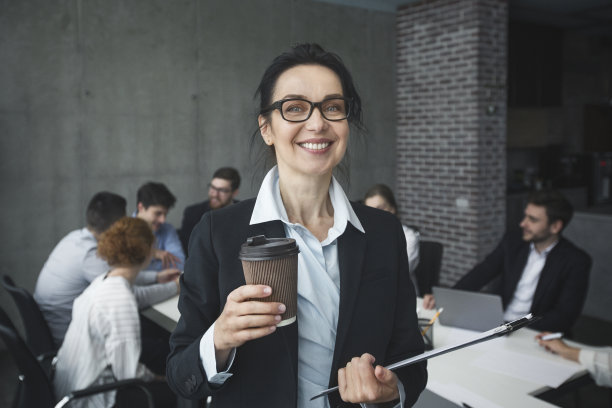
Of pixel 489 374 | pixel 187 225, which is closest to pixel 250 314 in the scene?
pixel 489 374

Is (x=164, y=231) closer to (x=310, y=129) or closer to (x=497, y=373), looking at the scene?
(x=497, y=373)

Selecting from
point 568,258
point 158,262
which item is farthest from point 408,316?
point 158,262

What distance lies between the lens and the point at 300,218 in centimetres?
119

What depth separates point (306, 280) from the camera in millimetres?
1080

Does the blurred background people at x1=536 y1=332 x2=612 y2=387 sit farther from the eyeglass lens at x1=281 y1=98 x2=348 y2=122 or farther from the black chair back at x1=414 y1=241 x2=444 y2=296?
the eyeglass lens at x1=281 y1=98 x2=348 y2=122

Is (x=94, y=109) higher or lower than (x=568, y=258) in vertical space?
higher

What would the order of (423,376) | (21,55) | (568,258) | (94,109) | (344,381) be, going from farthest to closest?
1. (94,109)
2. (21,55)
3. (568,258)
4. (423,376)
5. (344,381)

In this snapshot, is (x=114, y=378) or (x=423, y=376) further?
(x=114, y=378)

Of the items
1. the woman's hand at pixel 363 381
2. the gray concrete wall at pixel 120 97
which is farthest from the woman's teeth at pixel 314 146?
the gray concrete wall at pixel 120 97

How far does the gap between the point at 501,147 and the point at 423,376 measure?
17.5ft

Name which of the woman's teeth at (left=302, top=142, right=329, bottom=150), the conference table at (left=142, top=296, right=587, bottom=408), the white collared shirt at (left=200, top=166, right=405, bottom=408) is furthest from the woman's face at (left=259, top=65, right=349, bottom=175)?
the conference table at (left=142, top=296, right=587, bottom=408)

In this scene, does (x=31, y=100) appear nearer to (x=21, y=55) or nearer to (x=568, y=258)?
(x=21, y=55)

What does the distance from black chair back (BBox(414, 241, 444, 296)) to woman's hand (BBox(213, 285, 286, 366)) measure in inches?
120

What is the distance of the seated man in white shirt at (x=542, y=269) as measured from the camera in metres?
2.84
